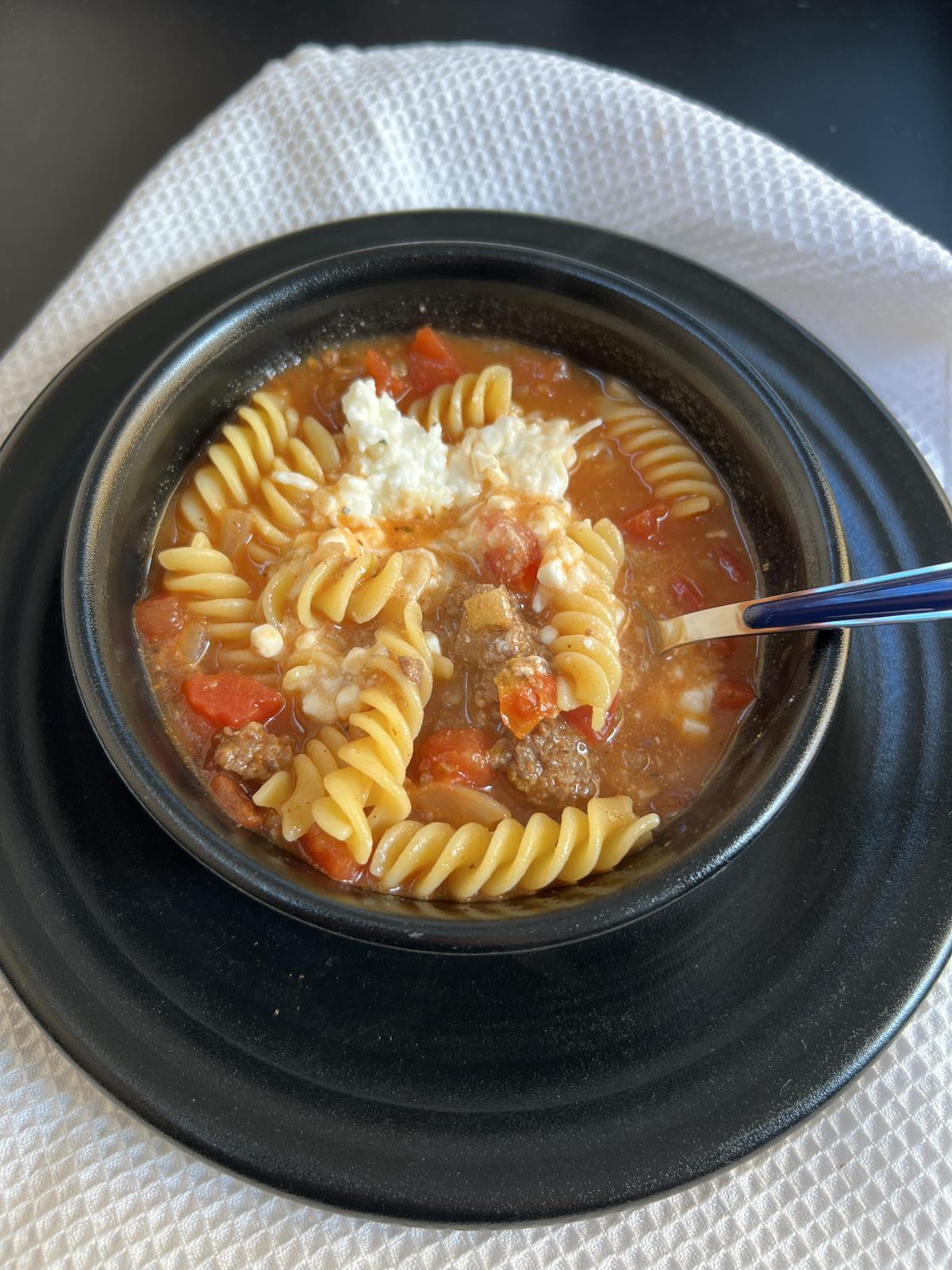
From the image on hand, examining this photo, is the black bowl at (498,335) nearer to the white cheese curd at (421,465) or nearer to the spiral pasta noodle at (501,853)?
the spiral pasta noodle at (501,853)

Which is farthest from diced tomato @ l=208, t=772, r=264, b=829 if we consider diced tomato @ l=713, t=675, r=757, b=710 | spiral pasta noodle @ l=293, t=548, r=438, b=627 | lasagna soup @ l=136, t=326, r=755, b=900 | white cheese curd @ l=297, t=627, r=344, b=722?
diced tomato @ l=713, t=675, r=757, b=710

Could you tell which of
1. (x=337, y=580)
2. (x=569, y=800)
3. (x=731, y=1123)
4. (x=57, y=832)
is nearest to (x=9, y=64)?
(x=337, y=580)

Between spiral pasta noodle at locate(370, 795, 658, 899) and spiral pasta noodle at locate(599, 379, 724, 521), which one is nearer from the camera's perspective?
spiral pasta noodle at locate(370, 795, 658, 899)

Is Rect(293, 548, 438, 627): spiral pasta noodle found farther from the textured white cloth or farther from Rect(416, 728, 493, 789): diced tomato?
the textured white cloth

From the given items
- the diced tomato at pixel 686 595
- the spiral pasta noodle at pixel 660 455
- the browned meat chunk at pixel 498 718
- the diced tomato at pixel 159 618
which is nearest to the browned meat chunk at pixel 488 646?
the browned meat chunk at pixel 498 718

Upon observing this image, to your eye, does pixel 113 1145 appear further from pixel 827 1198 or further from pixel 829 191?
pixel 829 191

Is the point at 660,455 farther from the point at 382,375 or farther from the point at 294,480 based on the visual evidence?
the point at 294,480

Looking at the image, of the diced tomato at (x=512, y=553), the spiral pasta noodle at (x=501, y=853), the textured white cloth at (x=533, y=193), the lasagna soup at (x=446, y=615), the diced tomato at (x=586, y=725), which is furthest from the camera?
the textured white cloth at (x=533, y=193)

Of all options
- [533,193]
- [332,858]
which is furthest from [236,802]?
[533,193]
